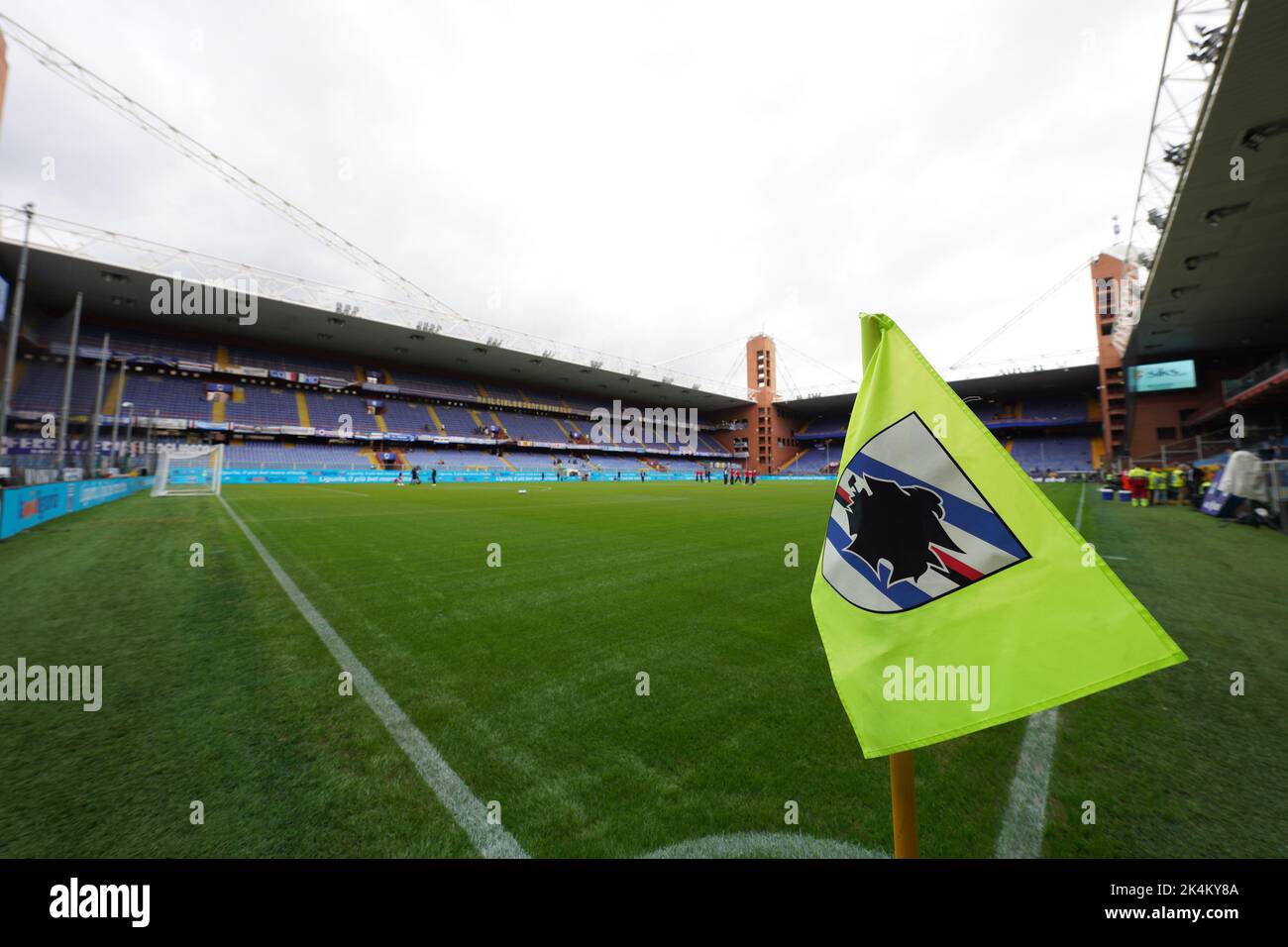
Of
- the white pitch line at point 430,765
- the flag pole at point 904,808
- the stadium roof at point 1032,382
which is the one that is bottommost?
the white pitch line at point 430,765

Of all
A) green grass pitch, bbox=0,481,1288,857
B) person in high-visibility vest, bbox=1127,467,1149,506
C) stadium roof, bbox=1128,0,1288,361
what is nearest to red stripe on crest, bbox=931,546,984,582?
green grass pitch, bbox=0,481,1288,857

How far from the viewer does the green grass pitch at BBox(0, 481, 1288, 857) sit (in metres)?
1.81

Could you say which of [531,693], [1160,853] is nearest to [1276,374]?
[1160,853]

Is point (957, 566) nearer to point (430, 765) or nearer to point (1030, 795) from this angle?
point (1030, 795)

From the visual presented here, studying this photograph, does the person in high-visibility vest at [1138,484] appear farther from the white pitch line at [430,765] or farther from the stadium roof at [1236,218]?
the white pitch line at [430,765]

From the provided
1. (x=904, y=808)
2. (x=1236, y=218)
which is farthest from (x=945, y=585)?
(x=1236, y=218)

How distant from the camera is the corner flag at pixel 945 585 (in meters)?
1.12

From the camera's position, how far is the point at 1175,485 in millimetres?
16828

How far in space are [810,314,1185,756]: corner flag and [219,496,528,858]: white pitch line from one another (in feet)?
4.46

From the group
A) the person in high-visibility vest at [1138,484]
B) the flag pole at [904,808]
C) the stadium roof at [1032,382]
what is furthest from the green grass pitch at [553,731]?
the stadium roof at [1032,382]

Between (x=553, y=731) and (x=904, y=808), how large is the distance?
5.50 ft

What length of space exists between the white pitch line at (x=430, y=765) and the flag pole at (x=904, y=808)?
3.98ft

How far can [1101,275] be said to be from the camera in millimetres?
43875
